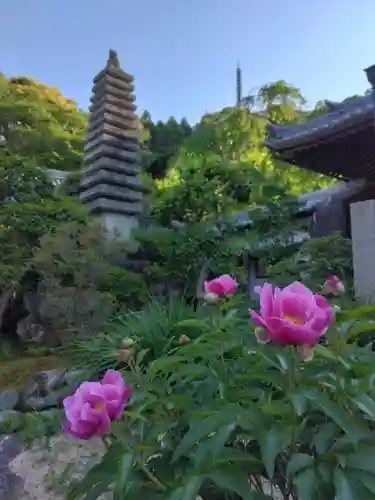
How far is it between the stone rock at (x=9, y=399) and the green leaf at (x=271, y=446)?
402cm

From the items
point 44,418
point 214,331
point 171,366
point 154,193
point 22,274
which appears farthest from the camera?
point 154,193

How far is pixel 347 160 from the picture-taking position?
5945 millimetres

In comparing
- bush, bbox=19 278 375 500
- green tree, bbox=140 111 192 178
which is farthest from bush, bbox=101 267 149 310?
green tree, bbox=140 111 192 178

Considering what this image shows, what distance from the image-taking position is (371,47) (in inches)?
279

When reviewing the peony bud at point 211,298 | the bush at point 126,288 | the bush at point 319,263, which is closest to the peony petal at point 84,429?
the peony bud at point 211,298

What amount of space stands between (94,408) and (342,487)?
510 mm

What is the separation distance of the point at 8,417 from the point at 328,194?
458 cm

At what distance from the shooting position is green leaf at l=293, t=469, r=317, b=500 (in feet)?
3.14

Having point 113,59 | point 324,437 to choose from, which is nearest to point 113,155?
point 113,59

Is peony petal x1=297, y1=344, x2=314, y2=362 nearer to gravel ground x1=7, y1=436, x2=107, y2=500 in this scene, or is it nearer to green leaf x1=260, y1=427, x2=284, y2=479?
green leaf x1=260, y1=427, x2=284, y2=479

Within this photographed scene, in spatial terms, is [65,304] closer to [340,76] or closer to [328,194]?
[328,194]

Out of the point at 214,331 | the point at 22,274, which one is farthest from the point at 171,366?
the point at 22,274

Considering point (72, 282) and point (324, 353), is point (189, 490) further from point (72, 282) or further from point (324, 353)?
point (72, 282)

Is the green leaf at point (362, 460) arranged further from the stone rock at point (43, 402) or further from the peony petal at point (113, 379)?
the stone rock at point (43, 402)
